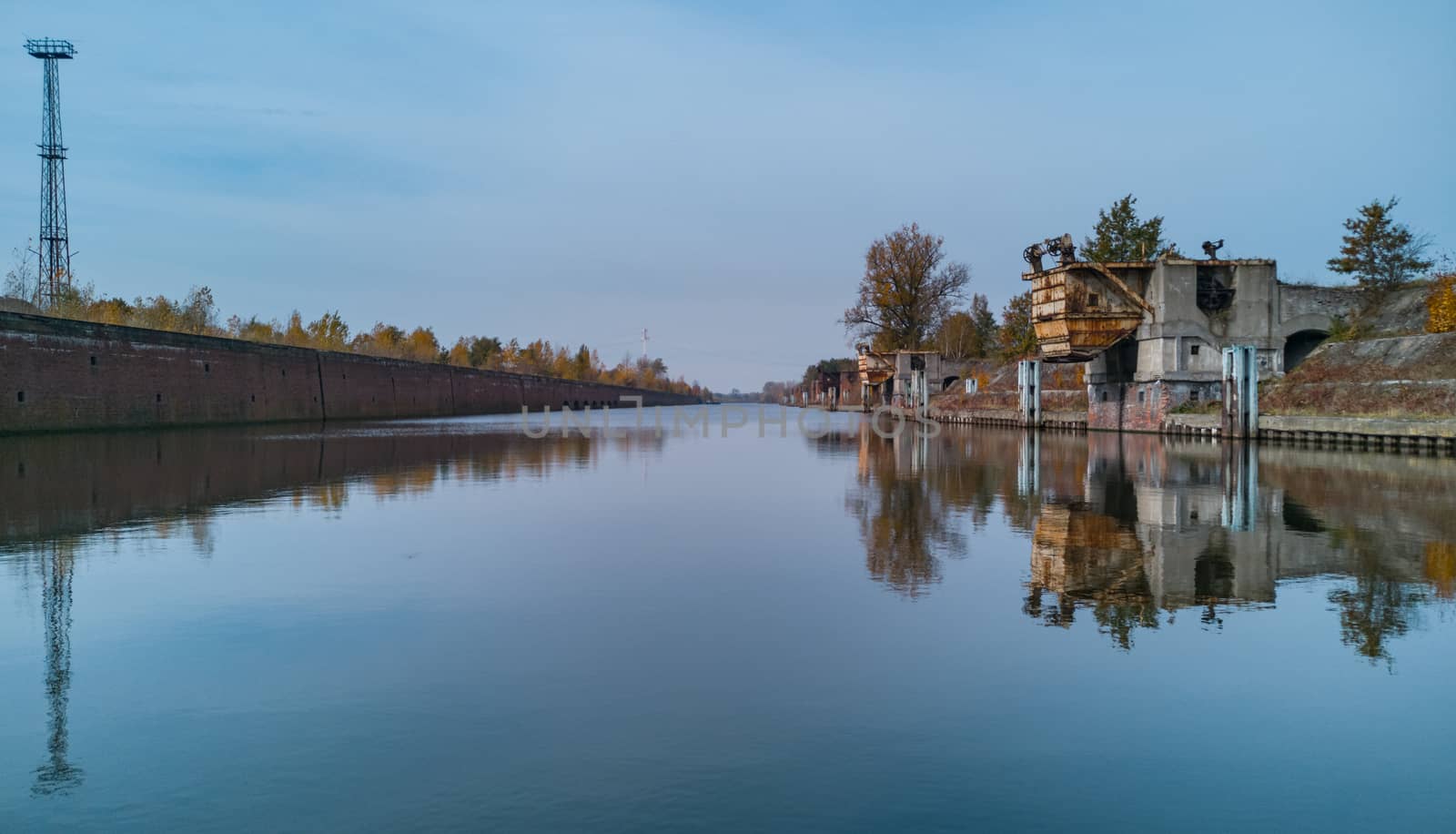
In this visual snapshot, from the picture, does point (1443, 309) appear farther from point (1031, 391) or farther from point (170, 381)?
point (170, 381)

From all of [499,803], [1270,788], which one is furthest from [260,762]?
[1270,788]

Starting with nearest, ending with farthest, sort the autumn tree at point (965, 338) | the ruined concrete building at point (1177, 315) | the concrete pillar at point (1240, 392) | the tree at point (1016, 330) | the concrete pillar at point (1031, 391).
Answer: the concrete pillar at point (1240, 392) < the ruined concrete building at point (1177, 315) < the concrete pillar at point (1031, 391) < the tree at point (1016, 330) < the autumn tree at point (965, 338)

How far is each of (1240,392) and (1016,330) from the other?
40.4 metres

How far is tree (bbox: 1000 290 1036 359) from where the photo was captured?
67562 millimetres

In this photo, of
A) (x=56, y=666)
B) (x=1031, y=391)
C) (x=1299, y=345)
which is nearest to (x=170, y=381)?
(x=1031, y=391)

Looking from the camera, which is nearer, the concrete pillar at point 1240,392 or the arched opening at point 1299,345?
the concrete pillar at point 1240,392

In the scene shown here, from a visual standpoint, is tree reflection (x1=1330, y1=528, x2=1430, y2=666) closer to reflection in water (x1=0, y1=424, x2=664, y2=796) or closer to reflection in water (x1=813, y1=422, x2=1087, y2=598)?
reflection in water (x1=813, y1=422, x2=1087, y2=598)

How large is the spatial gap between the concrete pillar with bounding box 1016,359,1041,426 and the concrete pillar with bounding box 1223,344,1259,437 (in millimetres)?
14119

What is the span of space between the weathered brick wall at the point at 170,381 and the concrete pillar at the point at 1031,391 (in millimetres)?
37952

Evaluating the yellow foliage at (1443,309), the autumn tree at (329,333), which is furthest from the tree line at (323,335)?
the yellow foliage at (1443,309)

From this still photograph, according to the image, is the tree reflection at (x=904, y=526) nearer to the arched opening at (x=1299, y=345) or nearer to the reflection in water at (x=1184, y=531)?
the reflection in water at (x=1184, y=531)

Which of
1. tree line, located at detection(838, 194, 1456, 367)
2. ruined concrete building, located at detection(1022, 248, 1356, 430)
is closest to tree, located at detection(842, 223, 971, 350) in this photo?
tree line, located at detection(838, 194, 1456, 367)

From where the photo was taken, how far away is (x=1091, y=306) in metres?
38.9

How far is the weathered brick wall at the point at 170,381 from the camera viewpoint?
1398 inches
